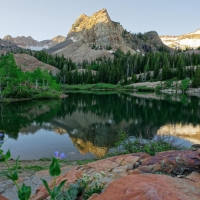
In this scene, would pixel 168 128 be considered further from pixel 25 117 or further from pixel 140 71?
pixel 140 71

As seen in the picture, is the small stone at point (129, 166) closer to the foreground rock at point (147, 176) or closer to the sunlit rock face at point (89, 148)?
the foreground rock at point (147, 176)

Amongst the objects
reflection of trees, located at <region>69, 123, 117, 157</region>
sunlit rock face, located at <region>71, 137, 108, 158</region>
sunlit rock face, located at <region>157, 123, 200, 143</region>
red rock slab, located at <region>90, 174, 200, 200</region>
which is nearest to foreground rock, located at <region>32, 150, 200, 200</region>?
red rock slab, located at <region>90, 174, 200, 200</region>

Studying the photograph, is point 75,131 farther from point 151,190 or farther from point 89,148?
point 151,190

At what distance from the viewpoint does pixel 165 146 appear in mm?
14078

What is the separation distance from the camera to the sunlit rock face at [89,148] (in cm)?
1827

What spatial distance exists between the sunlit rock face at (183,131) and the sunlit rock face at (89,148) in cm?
663

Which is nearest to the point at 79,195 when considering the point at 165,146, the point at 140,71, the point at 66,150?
the point at 165,146

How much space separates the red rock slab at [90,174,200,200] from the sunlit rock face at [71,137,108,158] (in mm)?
12711

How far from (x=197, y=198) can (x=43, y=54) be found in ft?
611

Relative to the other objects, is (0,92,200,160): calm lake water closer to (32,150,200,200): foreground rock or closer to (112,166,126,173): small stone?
(32,150,200,200): foreground rock

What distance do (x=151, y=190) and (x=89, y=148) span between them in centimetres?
1624

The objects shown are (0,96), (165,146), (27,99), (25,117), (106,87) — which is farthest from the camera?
(106,87)

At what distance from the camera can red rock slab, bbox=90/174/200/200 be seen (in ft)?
12.4

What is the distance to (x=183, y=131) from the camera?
26438mm
